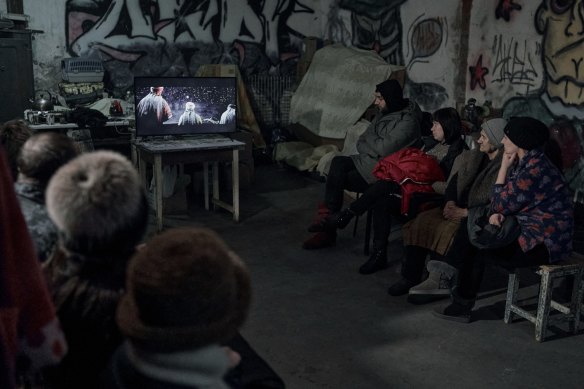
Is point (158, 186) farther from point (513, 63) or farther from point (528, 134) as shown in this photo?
point (513, 63)

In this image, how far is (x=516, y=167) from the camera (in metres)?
3.90

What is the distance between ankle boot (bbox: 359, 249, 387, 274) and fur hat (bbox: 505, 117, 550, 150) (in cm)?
152

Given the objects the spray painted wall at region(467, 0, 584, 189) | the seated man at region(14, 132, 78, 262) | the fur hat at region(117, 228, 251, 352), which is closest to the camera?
the fur hat at region(117, 228, 251, 352)

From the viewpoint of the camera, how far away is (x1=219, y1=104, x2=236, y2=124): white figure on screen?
20.3ft

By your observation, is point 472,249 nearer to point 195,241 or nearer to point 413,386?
point 413,386

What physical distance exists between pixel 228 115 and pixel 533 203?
3367 mm

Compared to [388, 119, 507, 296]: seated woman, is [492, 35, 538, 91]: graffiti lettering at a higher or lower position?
higher

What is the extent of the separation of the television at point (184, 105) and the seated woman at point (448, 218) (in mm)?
2528

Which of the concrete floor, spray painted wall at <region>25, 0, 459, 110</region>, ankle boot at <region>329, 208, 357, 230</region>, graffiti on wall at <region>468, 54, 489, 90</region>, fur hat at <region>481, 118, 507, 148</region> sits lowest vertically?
the concrete floor

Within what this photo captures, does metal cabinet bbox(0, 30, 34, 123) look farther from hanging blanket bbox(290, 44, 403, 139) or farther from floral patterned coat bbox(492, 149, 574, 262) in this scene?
floral patterned coat bbox(492, 149, 574, 262)

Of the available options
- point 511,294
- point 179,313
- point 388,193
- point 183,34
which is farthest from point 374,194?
point 183,34

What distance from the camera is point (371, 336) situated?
382 cm

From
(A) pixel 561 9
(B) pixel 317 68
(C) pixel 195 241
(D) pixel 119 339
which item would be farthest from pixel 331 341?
(B) pixel 317 68

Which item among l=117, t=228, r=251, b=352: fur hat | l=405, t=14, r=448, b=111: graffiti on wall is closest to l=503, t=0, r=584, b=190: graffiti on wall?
l=405, t=14, r=448, b=111: graffiti on wall
